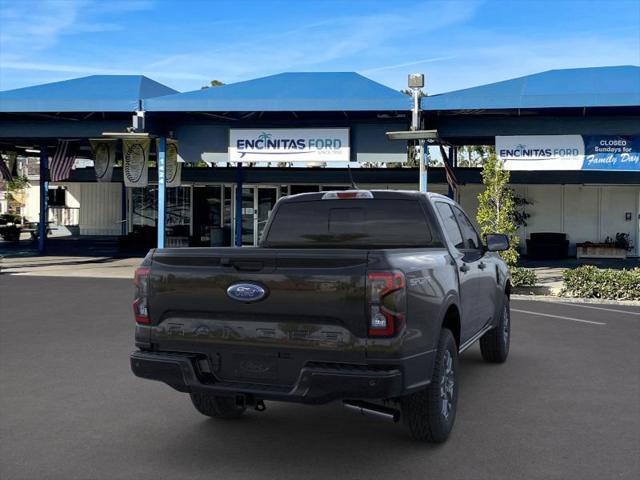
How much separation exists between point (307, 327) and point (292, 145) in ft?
50.6

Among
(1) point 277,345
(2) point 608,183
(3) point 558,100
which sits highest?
(3) point 558,100

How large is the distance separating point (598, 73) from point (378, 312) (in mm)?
16895

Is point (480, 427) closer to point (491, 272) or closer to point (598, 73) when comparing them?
point (491, 272)

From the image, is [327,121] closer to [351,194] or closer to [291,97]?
[291,97]

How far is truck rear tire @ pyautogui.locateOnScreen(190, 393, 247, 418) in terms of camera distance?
5340mm

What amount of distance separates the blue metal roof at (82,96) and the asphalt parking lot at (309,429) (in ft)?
39.1

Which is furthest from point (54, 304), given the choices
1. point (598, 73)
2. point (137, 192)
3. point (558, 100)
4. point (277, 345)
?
point (137, 192)

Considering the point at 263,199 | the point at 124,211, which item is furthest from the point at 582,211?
the point at 124,211

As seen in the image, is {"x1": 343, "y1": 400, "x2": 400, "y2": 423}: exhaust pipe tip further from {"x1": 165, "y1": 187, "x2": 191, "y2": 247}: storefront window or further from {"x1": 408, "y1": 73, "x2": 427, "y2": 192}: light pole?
{"x1": 165, "y1": 187, "x2": 191, "y2": 247}: storefront window

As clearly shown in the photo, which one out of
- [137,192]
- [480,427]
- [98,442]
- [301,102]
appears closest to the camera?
[98,442]

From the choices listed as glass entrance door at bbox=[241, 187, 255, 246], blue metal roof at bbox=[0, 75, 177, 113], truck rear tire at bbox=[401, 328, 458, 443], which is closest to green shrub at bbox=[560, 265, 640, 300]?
truck rear tire at bbox=[401, 328, 458, 443]

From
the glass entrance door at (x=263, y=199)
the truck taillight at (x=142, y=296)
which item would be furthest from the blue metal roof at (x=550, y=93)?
the truck taillight at (x=142, y=296)

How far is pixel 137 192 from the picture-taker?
105 feet

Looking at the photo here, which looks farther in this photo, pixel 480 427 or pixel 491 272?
pixel 491 272
